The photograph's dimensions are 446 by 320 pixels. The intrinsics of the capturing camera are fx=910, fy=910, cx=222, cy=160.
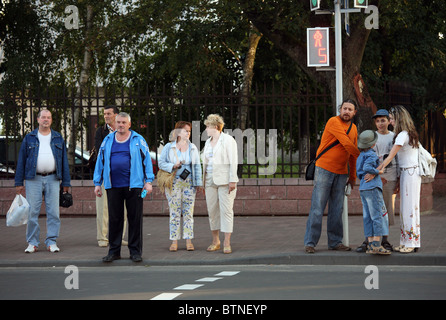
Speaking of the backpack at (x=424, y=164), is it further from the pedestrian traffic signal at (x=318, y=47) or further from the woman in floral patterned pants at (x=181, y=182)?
the woman in floral patterned pants at (x=181, y=182)

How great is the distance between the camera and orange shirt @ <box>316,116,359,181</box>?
10680mm

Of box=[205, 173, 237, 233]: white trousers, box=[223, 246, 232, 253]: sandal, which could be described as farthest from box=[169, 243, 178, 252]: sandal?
box=[223, 246, 232, 253]: sandal

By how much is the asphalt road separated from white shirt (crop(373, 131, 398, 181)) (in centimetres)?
120

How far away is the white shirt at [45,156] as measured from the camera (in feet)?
38.5

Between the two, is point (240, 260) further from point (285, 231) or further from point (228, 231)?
point (285, 231)

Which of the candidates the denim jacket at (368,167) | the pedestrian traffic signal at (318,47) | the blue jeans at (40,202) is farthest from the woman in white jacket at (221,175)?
the blue jeans at (40,202)

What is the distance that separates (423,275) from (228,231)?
2761 millimetres

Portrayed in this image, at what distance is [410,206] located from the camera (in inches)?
427

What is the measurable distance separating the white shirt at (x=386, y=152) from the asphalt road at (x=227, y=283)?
1197 millimetres

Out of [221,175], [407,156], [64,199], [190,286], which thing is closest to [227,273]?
[190,286]

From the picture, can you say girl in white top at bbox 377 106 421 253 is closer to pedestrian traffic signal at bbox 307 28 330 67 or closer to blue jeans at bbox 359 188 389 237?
blue jeans at bbox 359 188 389 237

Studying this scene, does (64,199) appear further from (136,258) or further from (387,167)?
(387,167)
